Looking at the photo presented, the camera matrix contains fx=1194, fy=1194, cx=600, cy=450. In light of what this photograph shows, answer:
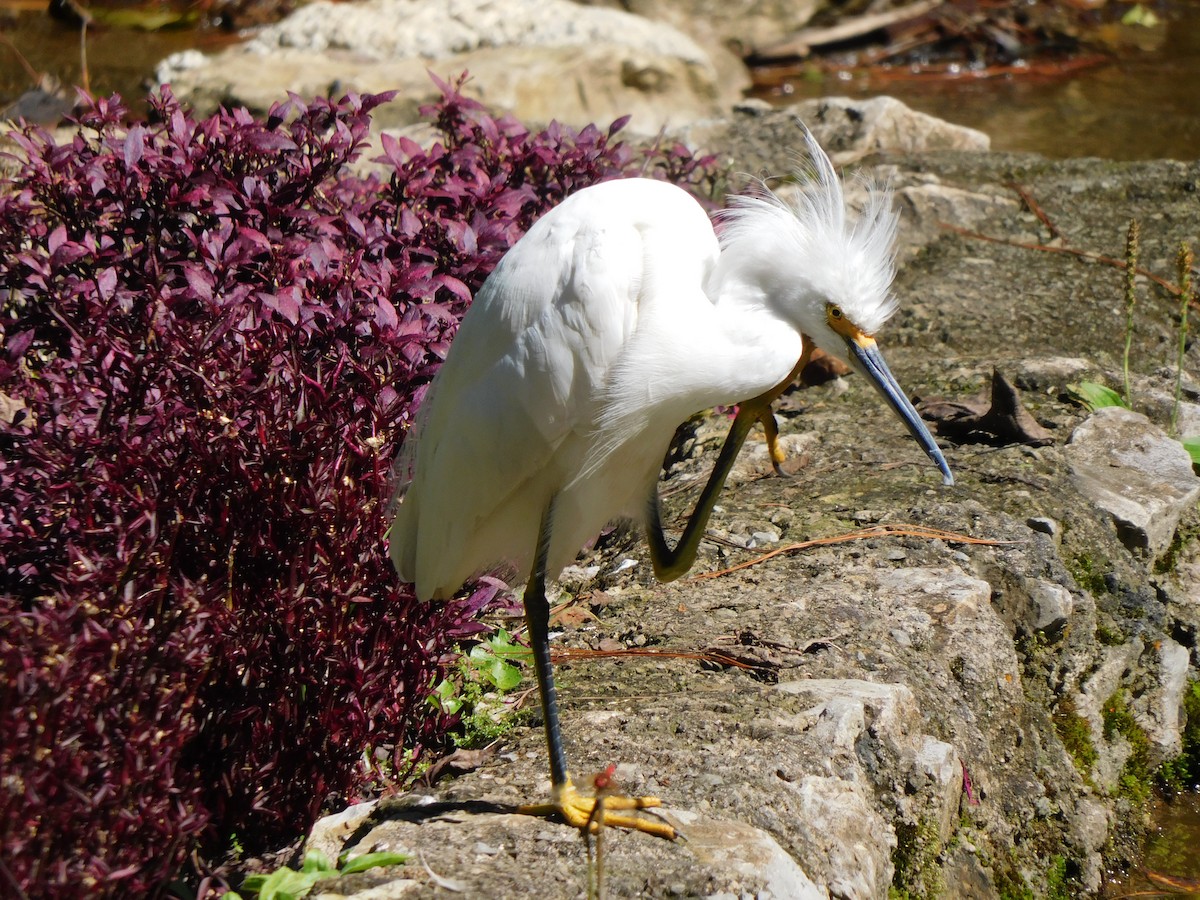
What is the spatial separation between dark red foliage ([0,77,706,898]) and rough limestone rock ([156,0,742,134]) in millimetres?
4121

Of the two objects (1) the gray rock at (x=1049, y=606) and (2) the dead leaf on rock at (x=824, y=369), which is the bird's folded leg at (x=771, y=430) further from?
(2) the dead leaf on rock at (x=824, y=369)

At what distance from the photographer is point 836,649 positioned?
3016mm

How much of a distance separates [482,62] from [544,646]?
6.53 m

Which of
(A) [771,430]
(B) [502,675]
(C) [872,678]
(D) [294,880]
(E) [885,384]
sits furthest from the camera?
(A) [771,430]

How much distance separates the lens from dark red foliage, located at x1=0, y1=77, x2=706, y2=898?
204cm

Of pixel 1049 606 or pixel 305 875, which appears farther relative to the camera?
pixel 1049 606

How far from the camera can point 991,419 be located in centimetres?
397

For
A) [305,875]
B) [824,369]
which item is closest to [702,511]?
[305,875]

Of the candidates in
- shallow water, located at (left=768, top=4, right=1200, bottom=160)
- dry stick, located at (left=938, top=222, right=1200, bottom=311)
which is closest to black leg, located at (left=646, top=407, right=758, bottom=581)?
dry stick, located at (left=938, top=222, right=1200, bottom=311)

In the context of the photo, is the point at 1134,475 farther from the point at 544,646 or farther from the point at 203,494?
the point at 203,494

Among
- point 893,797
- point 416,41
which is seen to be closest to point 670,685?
point 893,797

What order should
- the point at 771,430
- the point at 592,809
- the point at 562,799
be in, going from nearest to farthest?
the point at 592,809 < the point at 562,799 < the point at 771,430

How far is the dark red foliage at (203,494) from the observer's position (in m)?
2.04

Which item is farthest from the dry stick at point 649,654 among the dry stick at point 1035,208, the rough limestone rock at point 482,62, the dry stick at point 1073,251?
the rough limestone rock at point 482,62
